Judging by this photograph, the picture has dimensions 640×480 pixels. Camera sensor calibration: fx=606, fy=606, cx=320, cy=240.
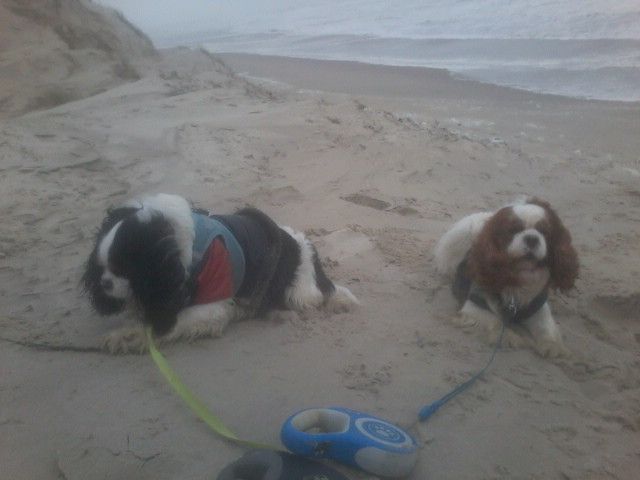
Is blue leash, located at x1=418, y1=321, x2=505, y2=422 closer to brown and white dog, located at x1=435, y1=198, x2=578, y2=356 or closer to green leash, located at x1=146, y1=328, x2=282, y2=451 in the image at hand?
brown and white dog, located at x1=435, y1=198, x2=578, y2=356

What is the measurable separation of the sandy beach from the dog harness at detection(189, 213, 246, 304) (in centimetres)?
25

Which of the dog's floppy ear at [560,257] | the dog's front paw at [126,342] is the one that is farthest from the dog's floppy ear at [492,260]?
the dog's front paw at [126,342]

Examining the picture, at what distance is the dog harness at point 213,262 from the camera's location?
3.30 metres

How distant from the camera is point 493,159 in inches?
272

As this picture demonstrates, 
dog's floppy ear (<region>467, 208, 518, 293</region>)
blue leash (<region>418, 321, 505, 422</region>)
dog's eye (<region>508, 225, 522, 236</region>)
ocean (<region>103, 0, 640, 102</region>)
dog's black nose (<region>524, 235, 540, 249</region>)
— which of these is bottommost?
blue leash (<region>418, 321, 505, 422</region>)

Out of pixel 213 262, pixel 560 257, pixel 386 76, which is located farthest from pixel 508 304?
pixel 386 76

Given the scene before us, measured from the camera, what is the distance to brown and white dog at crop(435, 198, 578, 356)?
360 cm

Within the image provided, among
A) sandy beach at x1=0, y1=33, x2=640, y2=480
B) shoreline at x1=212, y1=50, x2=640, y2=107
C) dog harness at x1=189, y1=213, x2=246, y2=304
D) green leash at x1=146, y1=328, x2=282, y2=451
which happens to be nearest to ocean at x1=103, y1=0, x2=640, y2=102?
shoreline at x1=212, y1=50, x2=640, y2=107

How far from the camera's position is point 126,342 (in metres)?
3.17

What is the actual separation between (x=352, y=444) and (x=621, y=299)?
8.96 ft

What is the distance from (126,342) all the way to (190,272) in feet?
1.60

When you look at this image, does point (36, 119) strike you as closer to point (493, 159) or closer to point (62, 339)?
point (62, 339)

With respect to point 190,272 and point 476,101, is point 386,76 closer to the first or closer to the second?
point 476,101

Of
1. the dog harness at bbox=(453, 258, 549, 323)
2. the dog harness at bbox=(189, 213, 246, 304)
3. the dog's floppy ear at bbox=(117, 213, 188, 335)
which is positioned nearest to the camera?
the dog's floppy ear at bbox=(117, 213, 188, 335)
